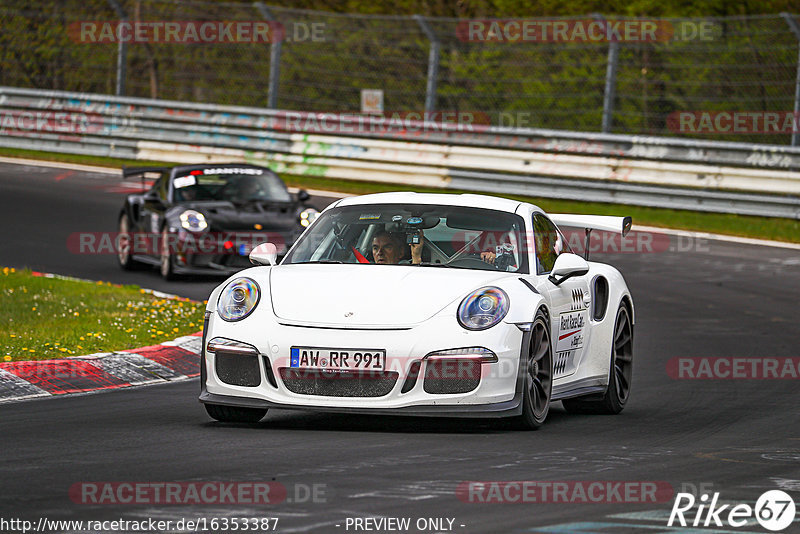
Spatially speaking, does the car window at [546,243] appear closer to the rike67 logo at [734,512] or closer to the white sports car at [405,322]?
the white sports car at [405,322]

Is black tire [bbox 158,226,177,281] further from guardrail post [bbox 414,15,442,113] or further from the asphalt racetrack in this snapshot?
guardrail post [bbox 414,15,442,113]

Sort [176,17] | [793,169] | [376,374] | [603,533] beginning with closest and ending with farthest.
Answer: [603,533], [376,374], [793,169], [176,17]

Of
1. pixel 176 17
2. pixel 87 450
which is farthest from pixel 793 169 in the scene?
pixel 87 450

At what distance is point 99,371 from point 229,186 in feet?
24.5

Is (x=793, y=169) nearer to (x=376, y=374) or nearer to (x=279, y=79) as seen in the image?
(x=279, y=79)

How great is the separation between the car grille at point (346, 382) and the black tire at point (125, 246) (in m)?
10.1

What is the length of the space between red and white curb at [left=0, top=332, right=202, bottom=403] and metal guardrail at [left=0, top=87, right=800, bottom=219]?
11552 mm

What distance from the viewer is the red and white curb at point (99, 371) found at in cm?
947

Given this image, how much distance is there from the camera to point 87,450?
23.3 feet

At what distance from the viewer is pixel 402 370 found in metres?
7.71

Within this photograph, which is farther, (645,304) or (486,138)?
(486,138)

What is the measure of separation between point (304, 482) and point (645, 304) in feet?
30.4

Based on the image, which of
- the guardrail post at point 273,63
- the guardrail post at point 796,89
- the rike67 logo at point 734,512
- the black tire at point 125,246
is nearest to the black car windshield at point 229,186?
the black tire at point 125,246

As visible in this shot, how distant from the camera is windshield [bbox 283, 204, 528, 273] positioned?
8828 millimetres
